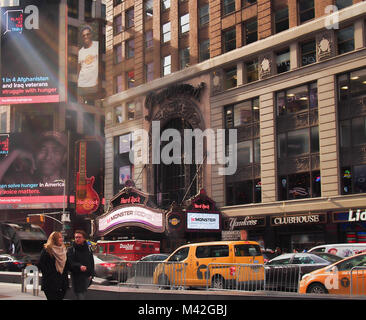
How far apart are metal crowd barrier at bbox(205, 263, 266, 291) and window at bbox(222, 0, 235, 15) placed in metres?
32.9

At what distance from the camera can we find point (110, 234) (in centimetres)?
5234

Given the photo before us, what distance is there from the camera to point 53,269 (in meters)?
11.7

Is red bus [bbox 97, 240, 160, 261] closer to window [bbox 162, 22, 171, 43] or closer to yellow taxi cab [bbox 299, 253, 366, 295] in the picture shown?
window [bbox 162, 22, 171, 43]

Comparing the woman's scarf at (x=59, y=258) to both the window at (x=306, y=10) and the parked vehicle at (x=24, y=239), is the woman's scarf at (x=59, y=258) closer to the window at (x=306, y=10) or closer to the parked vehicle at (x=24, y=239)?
the parked vehicle at (x=24, y=239)

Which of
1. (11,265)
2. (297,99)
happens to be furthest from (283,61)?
(11,265)

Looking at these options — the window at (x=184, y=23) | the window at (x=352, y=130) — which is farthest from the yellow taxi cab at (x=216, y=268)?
the window at (x=184, y=23)

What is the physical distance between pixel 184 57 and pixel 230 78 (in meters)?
6.42

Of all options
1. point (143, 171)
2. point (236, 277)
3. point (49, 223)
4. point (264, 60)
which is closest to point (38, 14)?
point (49, 223)

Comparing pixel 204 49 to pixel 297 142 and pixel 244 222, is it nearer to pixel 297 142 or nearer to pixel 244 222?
pixel 297 142

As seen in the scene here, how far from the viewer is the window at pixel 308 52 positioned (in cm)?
4022

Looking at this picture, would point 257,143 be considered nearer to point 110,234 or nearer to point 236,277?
point 110,234

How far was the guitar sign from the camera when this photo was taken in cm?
7013

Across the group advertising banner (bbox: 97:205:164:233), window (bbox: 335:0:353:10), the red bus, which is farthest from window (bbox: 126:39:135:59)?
window (bbox: 335:0:353:10)

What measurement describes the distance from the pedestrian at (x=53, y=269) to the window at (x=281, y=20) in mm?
34173
